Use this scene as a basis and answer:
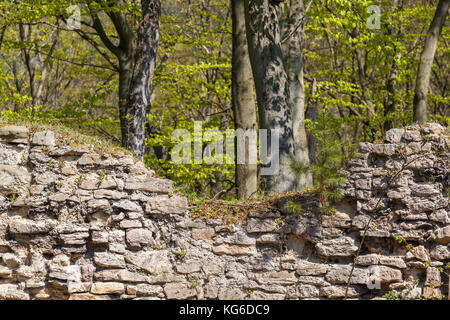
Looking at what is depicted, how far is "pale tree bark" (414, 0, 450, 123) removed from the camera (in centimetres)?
983

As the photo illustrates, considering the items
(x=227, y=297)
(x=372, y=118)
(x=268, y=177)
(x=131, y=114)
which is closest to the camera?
(x=227, y=297)

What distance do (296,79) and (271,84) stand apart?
5.98 feet

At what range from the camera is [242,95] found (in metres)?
8.62

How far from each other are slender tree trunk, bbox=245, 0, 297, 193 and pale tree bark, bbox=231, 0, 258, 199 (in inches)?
43.2

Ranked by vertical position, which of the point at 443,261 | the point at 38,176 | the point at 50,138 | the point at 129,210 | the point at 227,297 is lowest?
the point at 227,297

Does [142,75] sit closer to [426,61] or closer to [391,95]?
[426,61]

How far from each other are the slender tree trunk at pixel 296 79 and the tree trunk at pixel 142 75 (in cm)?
230

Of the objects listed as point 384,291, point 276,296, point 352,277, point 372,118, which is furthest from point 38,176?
point 372,118

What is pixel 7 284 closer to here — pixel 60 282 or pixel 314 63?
pixel 60 282

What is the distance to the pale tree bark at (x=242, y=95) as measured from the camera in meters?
8.55

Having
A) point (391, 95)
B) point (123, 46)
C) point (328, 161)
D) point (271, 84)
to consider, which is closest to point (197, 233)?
point (328, 161)

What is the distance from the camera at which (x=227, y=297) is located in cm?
582

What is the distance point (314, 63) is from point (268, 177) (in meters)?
10.3

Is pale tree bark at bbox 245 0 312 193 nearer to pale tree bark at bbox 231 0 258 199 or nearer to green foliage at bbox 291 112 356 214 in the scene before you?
pale tree bark at bbox 231 0 258 199
